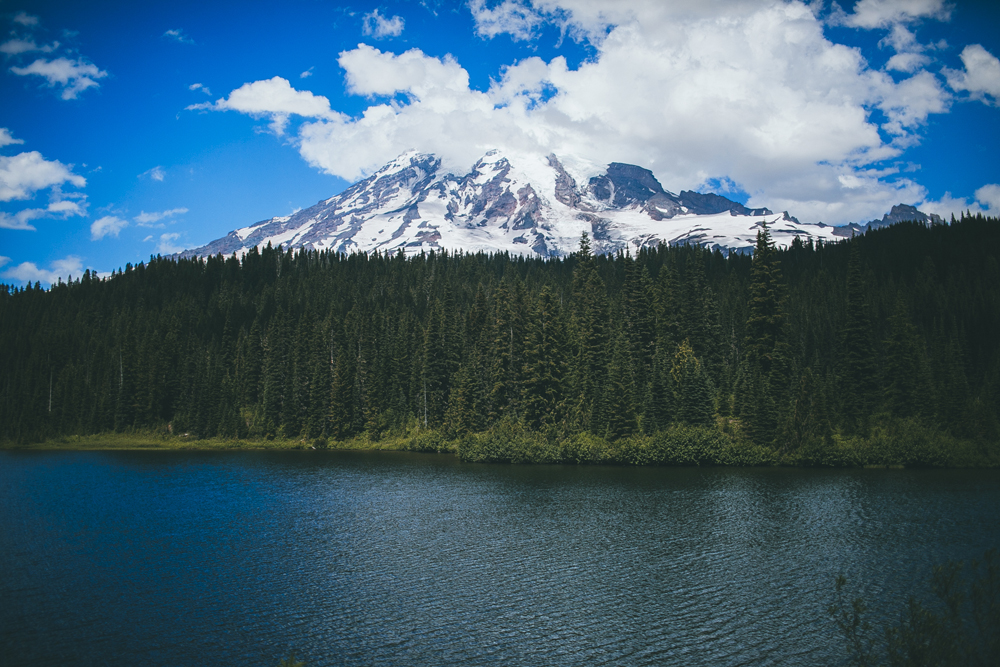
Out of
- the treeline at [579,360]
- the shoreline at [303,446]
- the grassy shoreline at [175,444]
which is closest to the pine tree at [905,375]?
the treeline at [579,360]

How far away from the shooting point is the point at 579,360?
84.6m

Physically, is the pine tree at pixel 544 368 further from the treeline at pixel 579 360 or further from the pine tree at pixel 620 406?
the pine tree at pixel 620 406

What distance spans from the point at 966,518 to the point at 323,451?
265ft

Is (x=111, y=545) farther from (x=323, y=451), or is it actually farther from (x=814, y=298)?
(x=814, y=298)

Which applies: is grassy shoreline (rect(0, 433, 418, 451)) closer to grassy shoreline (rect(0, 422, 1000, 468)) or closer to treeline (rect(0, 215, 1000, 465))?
treeline (rect(0, 215, 1000, 465))

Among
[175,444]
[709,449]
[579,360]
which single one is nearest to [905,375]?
[709,449]

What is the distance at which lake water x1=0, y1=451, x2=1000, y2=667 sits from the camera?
22688mm

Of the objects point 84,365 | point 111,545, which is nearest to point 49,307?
point 84,365

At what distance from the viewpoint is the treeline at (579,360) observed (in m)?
70.0

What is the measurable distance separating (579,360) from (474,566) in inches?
2149

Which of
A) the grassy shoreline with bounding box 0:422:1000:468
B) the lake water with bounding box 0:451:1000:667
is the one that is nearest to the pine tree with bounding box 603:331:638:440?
the grassy shoreline with bounding box 0:422:1000:468

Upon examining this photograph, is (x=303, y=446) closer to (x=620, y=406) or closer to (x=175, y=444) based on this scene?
(x=175, y=444)

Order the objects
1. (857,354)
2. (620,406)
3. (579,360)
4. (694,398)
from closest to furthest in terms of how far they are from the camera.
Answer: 1. (694,398)
2. (620,406)
3. (857,354)
4. (579,360)

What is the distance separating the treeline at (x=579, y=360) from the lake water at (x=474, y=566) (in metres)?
14.0
